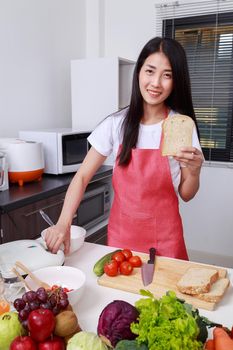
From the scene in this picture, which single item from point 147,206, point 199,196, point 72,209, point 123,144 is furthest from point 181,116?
point 199,196

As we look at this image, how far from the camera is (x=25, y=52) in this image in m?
2.37

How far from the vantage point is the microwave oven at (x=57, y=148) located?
2.18 m

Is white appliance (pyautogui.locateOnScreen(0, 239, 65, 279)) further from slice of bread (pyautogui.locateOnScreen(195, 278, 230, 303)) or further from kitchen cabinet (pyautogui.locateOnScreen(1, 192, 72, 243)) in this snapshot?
kitchen cabinet (pyautogui.locateOnScreen(1, 192, 72, 243))

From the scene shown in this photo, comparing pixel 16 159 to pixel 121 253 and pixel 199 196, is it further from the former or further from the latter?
pixel 199 196

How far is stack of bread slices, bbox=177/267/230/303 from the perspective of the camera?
2.97 feet

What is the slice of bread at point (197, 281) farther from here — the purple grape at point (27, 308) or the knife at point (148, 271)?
the purple grape at point (27, 308)

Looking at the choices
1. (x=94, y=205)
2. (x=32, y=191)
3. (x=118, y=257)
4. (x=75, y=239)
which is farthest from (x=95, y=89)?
(x=118, y=257)

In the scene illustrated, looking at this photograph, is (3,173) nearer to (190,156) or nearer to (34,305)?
(190,156)

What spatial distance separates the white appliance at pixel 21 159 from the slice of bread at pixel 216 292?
4.32 ft

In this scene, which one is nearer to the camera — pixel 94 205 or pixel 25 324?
pixel 25 324

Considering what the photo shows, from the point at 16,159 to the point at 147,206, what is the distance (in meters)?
0.91

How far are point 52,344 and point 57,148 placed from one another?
1.66 meters

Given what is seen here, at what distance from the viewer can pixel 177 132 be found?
1284mm

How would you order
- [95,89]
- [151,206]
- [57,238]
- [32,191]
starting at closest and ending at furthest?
[57,238]
[151,206]
[32,191]
[95,89]
